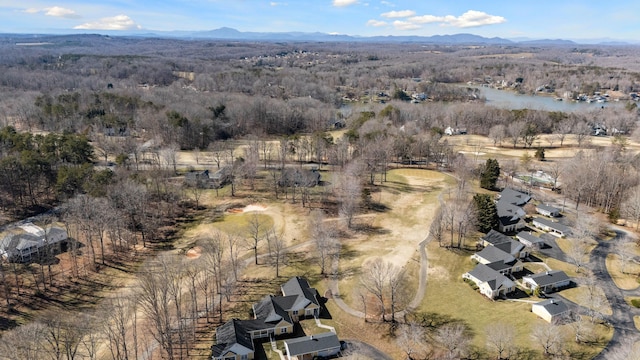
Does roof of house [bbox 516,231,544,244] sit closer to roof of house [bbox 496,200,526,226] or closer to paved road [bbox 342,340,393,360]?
roof of house [bbox 496,200,526,226]

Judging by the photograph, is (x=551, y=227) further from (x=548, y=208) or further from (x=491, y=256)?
(x=491, y=256)

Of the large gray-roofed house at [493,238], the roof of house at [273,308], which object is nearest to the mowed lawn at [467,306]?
the large gray-roofed house at [493,238]

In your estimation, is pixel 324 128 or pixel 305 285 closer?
pixel 305 285

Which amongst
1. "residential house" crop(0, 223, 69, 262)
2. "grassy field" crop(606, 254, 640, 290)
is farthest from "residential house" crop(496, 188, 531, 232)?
"residential house" crop(0, 223, 69, 262)

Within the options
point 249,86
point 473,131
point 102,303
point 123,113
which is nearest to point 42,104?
point 123,113

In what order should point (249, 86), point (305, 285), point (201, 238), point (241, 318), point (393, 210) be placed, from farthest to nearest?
point (249, 86) < point (393, 210) < point (201, 238) < point (305, 285) < point (241, 318)

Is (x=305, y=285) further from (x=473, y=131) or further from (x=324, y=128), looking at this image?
(x=473, y=131)

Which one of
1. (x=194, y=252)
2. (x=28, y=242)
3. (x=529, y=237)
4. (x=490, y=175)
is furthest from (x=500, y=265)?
(x=28, y=242)
